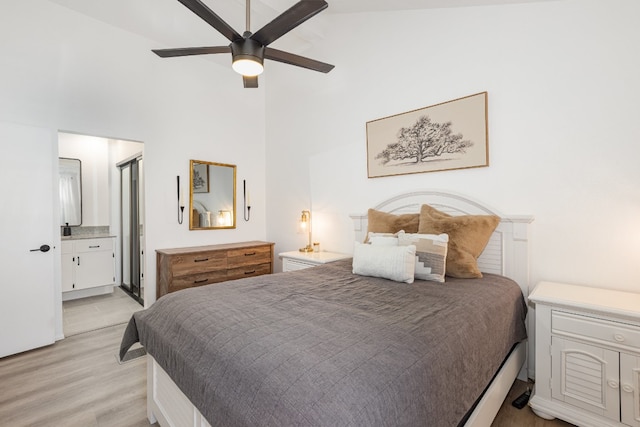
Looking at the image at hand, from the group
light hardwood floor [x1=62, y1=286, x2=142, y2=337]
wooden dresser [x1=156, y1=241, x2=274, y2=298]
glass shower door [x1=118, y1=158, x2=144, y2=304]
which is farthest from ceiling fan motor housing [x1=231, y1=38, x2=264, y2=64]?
light hardwood floor [x1=62, y1=286, x2=142, y2=337]

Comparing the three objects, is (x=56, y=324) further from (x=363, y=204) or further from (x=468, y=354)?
(x=468, y=354)

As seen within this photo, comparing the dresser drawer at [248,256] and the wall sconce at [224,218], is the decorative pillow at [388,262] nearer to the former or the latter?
the dresser drawer at [248,256]

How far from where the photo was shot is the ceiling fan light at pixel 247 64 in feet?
5.99

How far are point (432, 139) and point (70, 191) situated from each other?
5.01m

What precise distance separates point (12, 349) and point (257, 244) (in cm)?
239

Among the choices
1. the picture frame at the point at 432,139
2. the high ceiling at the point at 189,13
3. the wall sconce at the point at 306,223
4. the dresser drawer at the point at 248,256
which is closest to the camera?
the picture frame at the point at 432,139

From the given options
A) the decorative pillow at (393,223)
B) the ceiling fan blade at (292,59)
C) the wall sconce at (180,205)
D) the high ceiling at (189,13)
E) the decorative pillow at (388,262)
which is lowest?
the decorative pillow at (388,262)

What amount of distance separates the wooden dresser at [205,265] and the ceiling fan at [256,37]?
82.1 inches

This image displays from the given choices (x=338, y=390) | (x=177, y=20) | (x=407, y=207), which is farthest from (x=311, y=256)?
(x=177, y=20)

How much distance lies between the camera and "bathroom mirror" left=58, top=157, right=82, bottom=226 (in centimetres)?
424

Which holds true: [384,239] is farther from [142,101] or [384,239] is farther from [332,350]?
[142,101]

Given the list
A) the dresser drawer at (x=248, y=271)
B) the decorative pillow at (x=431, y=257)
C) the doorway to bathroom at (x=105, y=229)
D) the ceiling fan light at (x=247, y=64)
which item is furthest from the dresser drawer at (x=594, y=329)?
the doorway to bathroom at (x=105, y=229)

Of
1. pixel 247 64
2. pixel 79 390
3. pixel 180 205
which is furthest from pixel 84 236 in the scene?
pixel 247 64

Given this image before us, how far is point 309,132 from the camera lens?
3828mm
